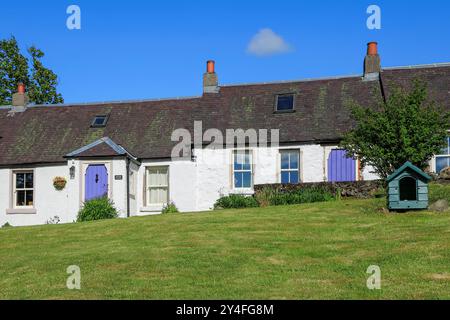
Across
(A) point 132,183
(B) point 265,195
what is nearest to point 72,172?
(A) point 132,183

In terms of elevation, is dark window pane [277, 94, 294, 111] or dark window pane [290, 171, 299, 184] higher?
dark window pane [277, 94, 294, 111]

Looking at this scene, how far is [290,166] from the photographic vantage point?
26.8 m

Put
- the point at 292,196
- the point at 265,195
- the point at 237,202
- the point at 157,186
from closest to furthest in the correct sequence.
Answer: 1. the point at 292,196
2. the point at 265,195
3. the point at 237,202
4. the point at 157,186

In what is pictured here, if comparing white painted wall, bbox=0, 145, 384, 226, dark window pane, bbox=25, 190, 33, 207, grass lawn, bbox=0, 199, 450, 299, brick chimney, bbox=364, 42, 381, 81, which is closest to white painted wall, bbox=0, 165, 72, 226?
white painted wall, bbox=0, 145, 384, 226

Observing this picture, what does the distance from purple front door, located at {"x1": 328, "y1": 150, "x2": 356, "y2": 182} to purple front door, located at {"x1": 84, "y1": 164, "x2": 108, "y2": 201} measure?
9493 millimetres

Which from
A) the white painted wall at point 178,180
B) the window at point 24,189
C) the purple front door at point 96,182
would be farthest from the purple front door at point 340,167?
the window at point 24,189

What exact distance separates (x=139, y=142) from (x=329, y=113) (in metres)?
8.71

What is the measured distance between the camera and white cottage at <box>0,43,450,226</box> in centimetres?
2634

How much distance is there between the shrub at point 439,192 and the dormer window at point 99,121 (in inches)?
640

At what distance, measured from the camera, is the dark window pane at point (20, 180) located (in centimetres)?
2871

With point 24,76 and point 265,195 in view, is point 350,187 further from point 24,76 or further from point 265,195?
point 24,76

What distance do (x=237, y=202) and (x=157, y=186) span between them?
509 centimetres

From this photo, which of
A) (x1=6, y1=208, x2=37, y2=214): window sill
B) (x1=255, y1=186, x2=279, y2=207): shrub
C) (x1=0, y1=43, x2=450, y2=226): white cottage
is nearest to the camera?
(x1=255, y1=186, x2=279, y2=207): shrub

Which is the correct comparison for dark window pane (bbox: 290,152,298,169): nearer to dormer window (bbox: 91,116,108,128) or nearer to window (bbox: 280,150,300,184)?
window (bbox: 280,150,300,184)
